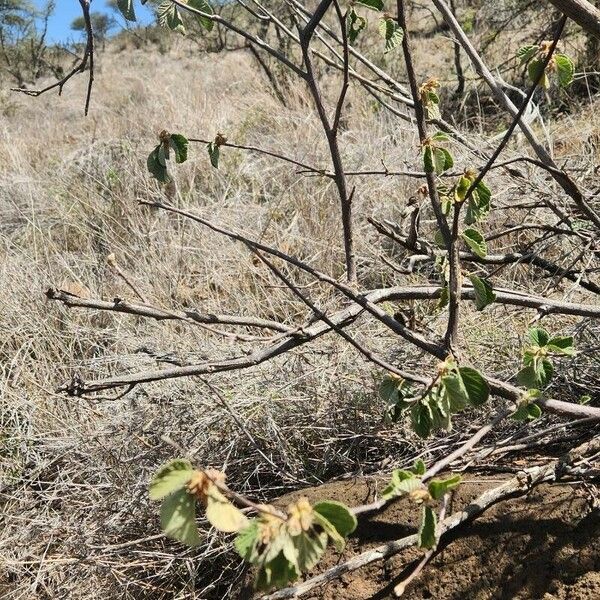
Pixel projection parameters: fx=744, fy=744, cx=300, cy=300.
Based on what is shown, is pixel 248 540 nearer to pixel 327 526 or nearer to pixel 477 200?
pixel 327 526

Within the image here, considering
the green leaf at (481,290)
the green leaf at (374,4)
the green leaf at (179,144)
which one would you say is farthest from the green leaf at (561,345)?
the green leaf at (179,144)

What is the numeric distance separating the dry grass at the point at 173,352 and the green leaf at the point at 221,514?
0.66m

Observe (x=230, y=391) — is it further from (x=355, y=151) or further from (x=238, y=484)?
(x=355, y=151)

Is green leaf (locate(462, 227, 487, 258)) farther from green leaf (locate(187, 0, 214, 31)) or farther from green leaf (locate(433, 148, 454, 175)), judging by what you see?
green leaf (locate(187, 0, 214, 31))

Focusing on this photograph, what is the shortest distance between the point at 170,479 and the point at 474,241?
78cm

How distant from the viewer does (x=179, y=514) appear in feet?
2.57

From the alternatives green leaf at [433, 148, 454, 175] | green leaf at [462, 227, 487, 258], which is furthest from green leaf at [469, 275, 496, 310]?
green leaf at [433, 148, 454, 175]

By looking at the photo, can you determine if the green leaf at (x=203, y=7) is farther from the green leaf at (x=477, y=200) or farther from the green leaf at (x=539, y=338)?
the green leaf at (x=539, y=338)

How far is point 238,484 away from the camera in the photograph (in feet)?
6.61

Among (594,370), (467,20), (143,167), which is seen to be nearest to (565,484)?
(594,370)

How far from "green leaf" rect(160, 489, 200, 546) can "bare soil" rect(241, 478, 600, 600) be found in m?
0.73

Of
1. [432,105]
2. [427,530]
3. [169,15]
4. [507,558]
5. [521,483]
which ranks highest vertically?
[169,15]

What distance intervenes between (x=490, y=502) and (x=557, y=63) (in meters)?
0.87

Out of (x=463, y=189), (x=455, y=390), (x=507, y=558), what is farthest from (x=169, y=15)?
(x=507, y=558)
